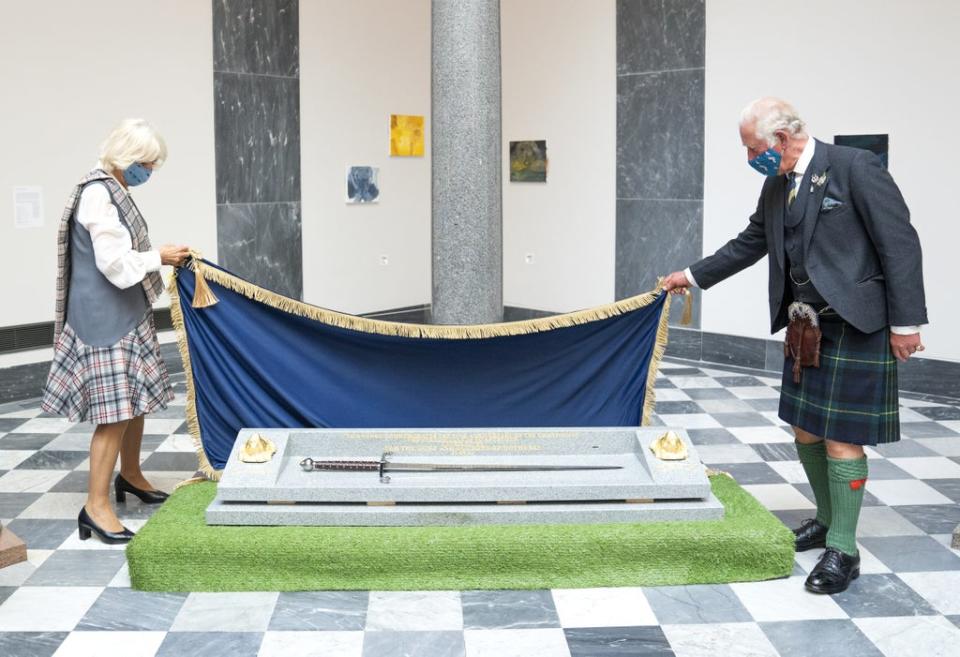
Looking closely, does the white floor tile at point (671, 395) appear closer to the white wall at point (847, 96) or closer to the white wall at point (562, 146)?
the white wall at point (847, 96)

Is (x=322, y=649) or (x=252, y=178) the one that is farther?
(x=252, y=178)

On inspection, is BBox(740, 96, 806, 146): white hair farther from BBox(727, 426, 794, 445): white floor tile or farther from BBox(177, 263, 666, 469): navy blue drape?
Answer: BBox(727, 426, 794, 445): white floor tile

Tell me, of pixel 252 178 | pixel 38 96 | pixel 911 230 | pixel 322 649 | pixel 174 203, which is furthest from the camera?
pixel 252 178

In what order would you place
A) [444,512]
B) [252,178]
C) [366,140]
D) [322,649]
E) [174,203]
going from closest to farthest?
[322,649] → [444,512] → [174,203] → [252,178] → [366,140]

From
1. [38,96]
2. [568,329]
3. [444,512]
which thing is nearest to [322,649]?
[444,512]

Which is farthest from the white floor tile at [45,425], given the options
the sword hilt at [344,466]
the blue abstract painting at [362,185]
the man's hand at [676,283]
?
the man's hand at [676,283]

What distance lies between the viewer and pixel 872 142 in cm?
757

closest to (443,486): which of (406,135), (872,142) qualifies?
(872,142)

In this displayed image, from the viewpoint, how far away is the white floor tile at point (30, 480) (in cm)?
550

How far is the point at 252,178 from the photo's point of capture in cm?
861

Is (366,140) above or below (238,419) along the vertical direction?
above

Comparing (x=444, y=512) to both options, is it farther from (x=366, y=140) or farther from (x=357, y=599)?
(x=366, y=140)

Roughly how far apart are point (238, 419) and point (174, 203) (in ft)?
11.8

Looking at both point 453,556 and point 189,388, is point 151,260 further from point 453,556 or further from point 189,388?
point 453,556
